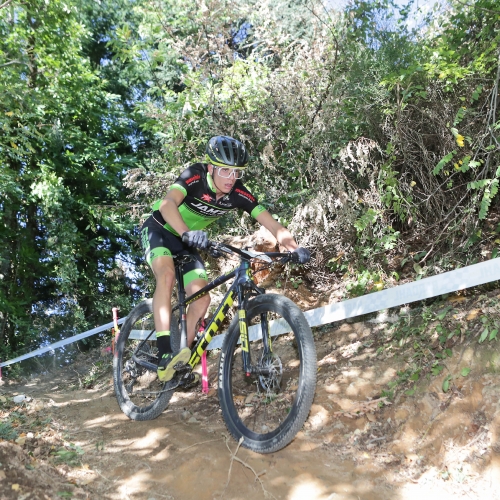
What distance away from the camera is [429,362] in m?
3.49

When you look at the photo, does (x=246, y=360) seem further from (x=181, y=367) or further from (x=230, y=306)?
(x=181, y=367)

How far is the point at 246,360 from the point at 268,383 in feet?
0.79

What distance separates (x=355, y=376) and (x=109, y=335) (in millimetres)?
8163

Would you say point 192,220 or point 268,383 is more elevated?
point 192,220

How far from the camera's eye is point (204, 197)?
3.94m

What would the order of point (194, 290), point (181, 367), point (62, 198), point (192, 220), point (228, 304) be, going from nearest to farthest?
point (228, 304)
point (181, 367)
point (194, 290)
point (192, 220)
point (62, 198)

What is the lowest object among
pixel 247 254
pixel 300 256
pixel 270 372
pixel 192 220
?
pixel 270 372

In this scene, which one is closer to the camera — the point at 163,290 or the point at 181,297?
the point at 163,290

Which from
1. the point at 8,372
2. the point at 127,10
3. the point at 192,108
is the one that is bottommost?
the point at 8,372

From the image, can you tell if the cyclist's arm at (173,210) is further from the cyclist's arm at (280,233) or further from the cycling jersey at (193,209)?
the cyclist's arm at (280,233)

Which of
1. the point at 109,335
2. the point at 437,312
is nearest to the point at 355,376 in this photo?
the point at 437,312

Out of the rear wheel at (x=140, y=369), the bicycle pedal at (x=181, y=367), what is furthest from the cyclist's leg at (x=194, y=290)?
the bicycle pedal at (x=181, y=367)

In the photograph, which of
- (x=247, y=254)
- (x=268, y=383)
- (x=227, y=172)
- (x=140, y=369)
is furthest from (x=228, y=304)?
(x=140, y=369)

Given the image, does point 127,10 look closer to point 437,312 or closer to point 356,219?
point 356,219
